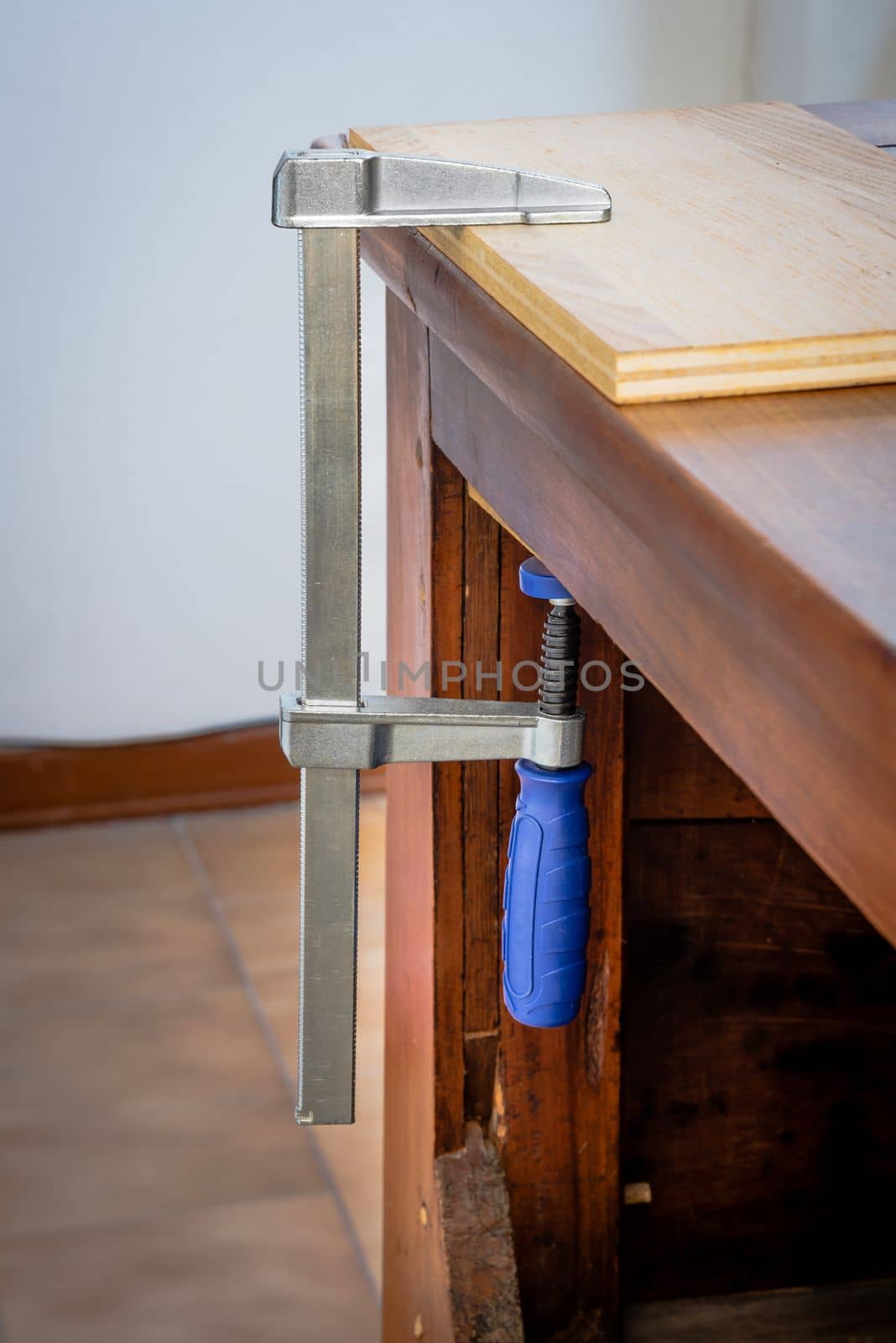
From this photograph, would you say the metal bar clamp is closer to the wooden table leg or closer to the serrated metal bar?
the serrated metal bar

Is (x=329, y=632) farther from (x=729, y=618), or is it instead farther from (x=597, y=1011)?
(x=597, y=1011)

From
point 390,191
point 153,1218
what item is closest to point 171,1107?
point 153,1218

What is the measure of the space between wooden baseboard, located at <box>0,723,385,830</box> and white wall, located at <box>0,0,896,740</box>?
34mm

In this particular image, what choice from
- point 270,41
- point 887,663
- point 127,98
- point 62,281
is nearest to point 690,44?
point 270,41

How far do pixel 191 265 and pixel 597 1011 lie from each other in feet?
5.13

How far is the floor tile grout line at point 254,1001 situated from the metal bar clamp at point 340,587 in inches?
35.1

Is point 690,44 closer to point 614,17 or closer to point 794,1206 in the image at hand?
point 614,17

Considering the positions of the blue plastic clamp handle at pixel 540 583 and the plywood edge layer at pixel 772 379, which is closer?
the plywood edge layer at pixel 772 379

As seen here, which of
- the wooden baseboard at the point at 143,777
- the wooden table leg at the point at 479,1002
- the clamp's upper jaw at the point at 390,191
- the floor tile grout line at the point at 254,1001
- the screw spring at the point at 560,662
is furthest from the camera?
the wooden baseboard at the point at 143,777

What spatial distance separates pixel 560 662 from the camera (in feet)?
2.25

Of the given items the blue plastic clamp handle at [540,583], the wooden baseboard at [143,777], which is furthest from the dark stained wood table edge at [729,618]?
the wooden baseboard at [143,777]

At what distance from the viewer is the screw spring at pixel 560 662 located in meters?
0.68

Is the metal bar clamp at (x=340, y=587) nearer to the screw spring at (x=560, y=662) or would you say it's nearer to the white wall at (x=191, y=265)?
the screw spring at (x=560, y=662)

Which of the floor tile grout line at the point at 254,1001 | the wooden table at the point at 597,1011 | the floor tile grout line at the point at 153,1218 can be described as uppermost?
the wooden table at the point at 597,1011
